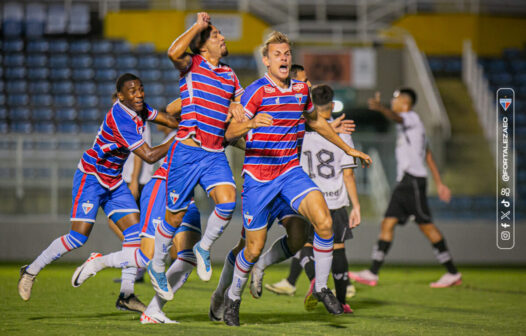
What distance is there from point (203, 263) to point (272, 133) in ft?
4.11

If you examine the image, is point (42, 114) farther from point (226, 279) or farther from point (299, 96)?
point (299, 96)

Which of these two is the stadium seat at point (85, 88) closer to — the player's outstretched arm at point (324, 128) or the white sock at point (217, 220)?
the player's outstretched arm at point (324, 128)

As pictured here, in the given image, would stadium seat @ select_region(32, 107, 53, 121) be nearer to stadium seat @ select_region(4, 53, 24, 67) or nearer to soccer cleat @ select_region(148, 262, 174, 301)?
stadium seat @ select_region(4, 53, 24, 67)

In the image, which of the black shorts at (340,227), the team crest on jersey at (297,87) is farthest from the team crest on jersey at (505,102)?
the team crest on jersey at (297,87)

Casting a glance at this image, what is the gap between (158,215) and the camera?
284 inches

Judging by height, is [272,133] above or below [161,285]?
above

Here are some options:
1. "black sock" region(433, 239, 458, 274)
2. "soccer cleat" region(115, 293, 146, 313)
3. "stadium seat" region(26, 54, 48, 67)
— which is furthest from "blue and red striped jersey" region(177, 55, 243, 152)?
"stadium seat" region(26, 54, 48, 67)

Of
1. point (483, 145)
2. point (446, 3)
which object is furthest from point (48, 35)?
point (483, 145)

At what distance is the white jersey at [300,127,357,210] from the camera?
8.14 m

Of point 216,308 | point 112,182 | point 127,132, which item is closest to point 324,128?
point 127,132

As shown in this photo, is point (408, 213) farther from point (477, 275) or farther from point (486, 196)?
point (486, 196)

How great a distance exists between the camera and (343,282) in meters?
7.86

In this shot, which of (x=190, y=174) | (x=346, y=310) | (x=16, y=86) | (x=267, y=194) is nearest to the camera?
(x=190, y=174)

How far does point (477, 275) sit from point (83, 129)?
425 inches
